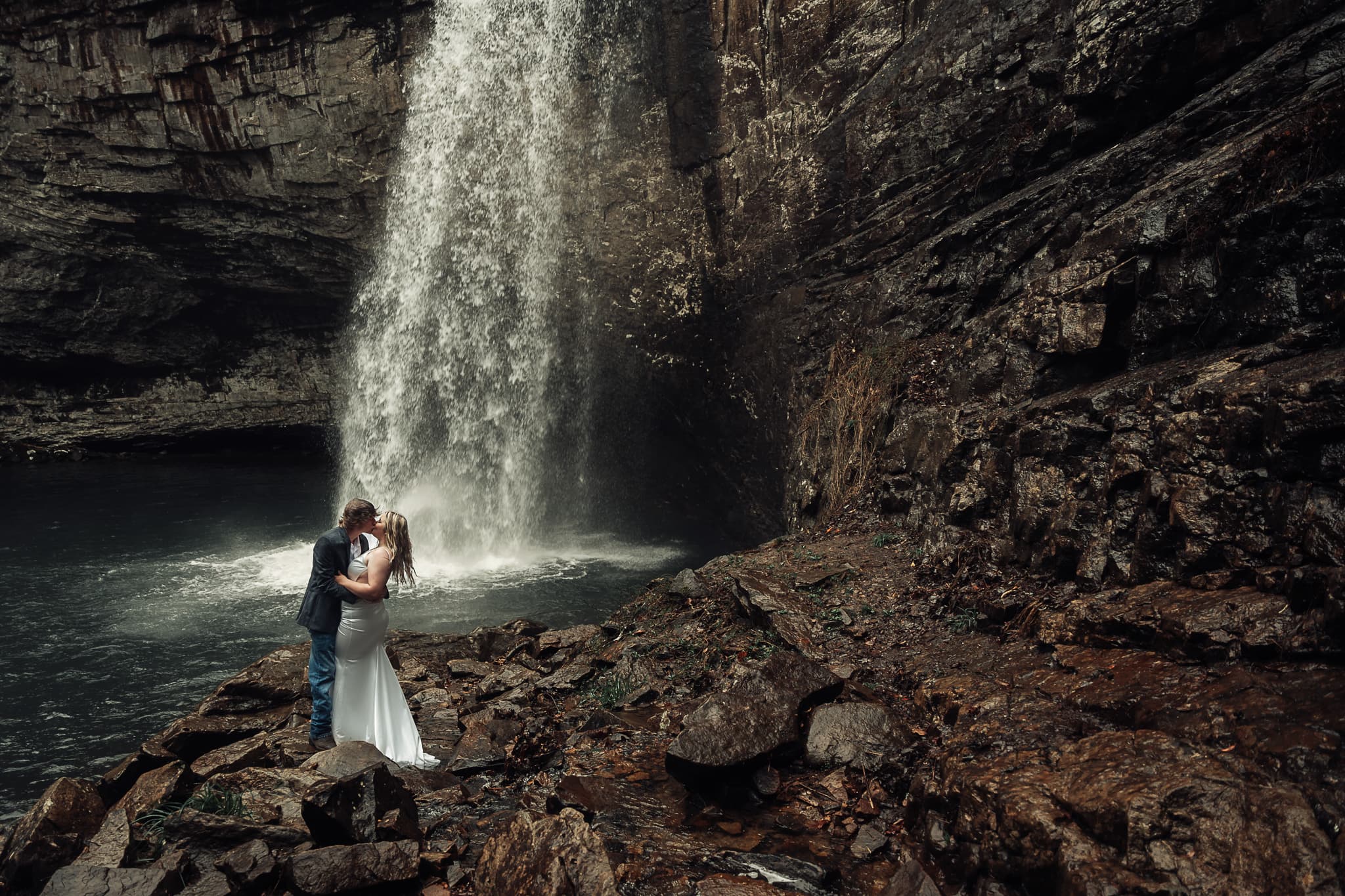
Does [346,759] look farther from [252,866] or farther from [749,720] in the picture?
[749,720]

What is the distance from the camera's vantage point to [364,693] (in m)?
5.63

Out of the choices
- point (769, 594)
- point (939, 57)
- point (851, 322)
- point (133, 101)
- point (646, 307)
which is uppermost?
point (133, 101)

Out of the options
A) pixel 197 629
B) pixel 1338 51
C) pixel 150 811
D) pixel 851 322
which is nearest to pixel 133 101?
pixel 197 629

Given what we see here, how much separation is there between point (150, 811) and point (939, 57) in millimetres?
11959

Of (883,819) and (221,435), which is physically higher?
(221,435)

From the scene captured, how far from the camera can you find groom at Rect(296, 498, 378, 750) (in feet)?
18.0

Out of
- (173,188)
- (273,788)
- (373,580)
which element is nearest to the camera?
(273,788)

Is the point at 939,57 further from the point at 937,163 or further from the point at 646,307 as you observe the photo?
the point at 646,307

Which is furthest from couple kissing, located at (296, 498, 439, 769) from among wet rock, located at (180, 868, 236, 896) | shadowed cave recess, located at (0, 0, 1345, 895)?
shadowed cave recess, located at (0, 0, 1345, 895)

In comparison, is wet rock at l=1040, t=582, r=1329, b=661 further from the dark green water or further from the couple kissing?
the dark green water

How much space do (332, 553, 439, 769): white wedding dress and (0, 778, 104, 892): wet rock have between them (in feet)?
4.68

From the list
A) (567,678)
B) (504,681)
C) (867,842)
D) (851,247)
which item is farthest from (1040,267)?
(504,681)

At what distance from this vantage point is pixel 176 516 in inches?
710

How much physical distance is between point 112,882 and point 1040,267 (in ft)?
27.6
